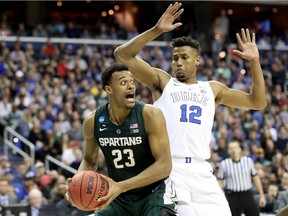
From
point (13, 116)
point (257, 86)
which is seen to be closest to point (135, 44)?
point (257, 86)

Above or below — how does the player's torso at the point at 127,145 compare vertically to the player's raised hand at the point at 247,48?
below

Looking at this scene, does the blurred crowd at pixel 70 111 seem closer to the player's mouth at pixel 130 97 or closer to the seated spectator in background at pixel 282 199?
the seated spectator in background at pixel 282 199

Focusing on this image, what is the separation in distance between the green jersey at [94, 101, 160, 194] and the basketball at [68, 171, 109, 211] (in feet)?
1.21

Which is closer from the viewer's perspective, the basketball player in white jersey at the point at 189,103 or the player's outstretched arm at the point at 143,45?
the basketball player in white jersey at the point at 189,103

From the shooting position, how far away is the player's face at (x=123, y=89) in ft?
18.2

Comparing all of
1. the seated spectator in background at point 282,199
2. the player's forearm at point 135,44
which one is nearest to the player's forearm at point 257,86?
the player's forearm at point 135,44

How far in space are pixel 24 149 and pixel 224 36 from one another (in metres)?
11.5

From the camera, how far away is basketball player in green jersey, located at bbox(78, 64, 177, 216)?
554 cm

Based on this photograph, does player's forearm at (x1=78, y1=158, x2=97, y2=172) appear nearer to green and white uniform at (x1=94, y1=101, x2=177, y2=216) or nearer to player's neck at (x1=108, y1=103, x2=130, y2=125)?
green and white uniform at (x1=94, y1=101, x2=177, y2=216)

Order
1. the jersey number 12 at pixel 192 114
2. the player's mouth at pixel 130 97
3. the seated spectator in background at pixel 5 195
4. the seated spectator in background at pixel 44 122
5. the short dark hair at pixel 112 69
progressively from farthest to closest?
1. the seated spectator in background at pixel 44 122
2. the seated spectator in background at pixel 5 195
3. the jersey number 12 at pixel 192 114
4. the short dark hair at pixel 112 69
5. the player's mouth at pixel 130 97

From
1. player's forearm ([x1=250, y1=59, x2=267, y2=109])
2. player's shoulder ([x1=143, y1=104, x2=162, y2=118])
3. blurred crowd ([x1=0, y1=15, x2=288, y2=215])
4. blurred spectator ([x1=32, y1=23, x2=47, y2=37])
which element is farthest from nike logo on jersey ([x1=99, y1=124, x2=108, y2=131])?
blurred spectator ([x1=32, y1=23, x2=47, y2=37])

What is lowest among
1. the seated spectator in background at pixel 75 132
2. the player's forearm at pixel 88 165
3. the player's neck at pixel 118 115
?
the seated spectator in background at pixel 75 132

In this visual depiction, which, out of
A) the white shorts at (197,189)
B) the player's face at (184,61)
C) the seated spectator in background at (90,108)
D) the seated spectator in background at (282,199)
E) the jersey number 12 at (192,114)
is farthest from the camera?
the seated spectator in background at (90,108)

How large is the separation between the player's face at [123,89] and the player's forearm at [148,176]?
1.70 ft
